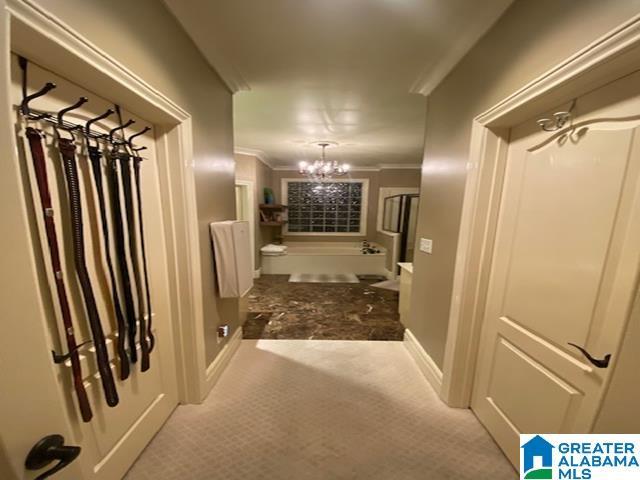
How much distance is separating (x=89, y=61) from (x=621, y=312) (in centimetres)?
205

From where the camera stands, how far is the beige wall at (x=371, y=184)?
5.80 meters

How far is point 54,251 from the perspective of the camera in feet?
2.68

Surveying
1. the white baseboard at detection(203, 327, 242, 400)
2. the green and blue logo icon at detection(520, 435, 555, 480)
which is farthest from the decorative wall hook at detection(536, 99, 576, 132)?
the white baseboard at detection(203, 327, 242, 400)

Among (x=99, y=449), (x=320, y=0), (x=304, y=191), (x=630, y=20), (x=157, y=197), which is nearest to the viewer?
(x=630, y=20)

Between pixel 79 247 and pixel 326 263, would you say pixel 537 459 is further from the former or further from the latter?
pixel 326 263

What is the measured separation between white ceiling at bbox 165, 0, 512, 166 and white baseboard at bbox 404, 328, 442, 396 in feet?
7.19

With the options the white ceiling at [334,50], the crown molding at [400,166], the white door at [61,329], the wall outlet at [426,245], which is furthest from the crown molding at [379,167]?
the white door at [61,329]

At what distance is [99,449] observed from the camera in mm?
1102

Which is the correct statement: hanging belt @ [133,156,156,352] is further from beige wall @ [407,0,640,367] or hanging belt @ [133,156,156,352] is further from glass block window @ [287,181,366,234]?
glass block window @ [287,181,366,234]

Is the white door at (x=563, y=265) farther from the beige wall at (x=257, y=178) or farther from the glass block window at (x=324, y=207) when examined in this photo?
the glass block window at (x=324, y=207)

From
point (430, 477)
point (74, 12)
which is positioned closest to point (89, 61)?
point (74, 12)

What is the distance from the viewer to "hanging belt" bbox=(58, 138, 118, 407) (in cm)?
88

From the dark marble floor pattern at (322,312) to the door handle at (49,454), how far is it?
215 centimetres

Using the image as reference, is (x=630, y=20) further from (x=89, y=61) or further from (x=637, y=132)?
(x=89, y=61)
